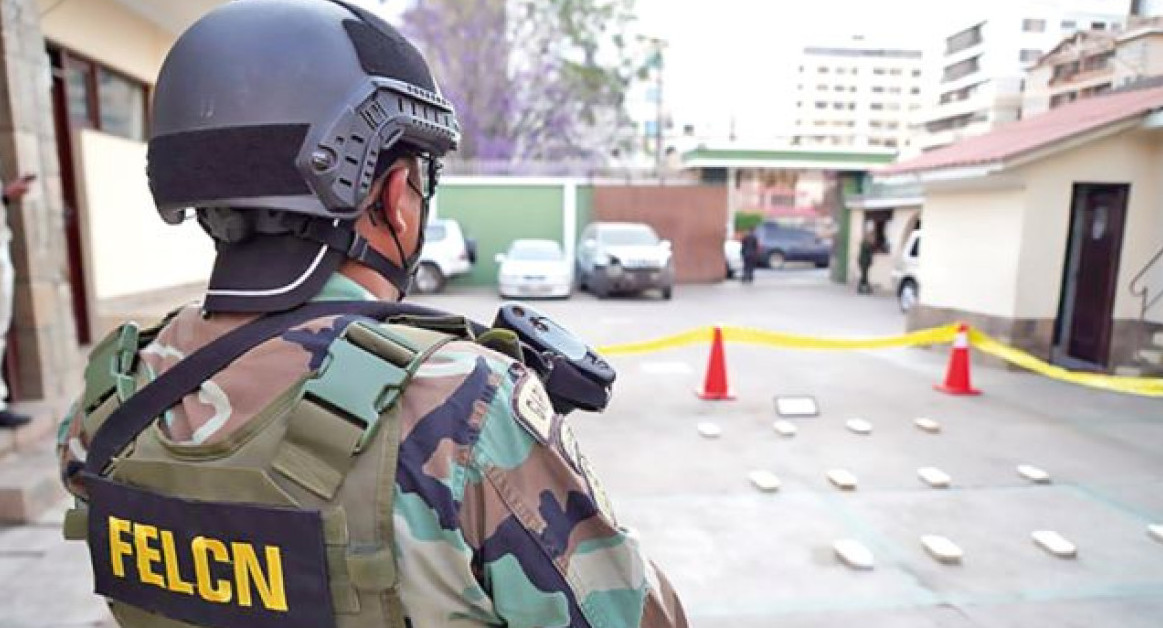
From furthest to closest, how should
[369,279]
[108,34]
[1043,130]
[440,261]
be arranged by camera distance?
[440,261] < [1043,130] < [108,34] < [369,279]

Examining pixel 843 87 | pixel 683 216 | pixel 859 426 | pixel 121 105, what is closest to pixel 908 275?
pixel 683 216

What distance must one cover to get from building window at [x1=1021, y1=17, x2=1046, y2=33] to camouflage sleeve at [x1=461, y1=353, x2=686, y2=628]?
12.7m

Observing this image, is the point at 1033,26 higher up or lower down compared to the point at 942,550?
higher up

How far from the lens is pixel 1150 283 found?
23.9 ft

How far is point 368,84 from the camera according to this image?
93 centimetres

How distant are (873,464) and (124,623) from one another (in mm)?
4461

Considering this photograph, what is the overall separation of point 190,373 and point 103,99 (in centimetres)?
740

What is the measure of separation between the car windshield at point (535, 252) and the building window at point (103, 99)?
6748 millimetres

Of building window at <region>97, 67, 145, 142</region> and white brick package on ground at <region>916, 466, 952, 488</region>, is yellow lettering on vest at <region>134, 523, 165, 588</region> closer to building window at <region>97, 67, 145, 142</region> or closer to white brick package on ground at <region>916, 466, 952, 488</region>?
white brick package on ground at <region>916, 466, 952, 488</region>

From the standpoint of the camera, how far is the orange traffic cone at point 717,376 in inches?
246

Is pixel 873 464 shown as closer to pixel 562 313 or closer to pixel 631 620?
pixel 631 620

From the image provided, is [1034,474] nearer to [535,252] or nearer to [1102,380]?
[1102,380]

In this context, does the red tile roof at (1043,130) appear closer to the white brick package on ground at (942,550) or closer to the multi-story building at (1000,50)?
the multi-story building at (1000,50)

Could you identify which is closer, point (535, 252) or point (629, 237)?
point (535, 252)
